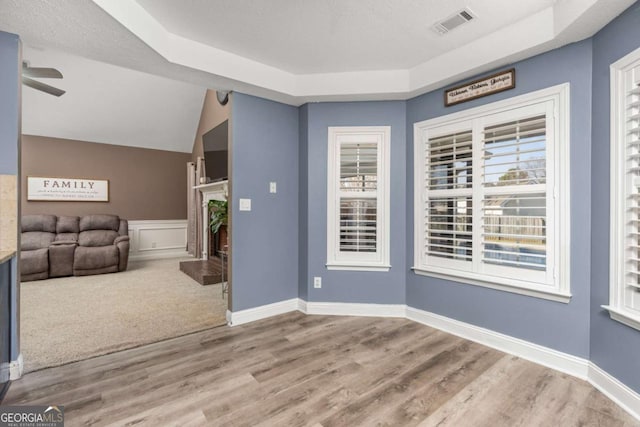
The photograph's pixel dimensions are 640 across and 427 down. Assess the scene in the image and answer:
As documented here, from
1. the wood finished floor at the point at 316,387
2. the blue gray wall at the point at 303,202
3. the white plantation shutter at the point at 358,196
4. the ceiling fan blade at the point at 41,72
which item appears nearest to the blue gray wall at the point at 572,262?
the wood finished floor at the point at 316,387

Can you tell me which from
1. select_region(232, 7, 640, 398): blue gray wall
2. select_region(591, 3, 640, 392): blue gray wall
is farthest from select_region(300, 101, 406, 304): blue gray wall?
select_region(591, 3, 640, 392): blue gray wall

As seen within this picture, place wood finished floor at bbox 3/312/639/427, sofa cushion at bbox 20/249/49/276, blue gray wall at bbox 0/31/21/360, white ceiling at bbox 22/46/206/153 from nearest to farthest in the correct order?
wood finished floor at bbox 3/312/639/427, blue gray wall at bbox 0/31/21/360, sofa cushion at bbox 20/249/49/276, white ceiling at bbox 22/46/206/153

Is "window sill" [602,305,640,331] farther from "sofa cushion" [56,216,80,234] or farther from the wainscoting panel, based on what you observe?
"sofa cushion" [56,216,80,234]

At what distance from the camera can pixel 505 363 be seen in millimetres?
2273

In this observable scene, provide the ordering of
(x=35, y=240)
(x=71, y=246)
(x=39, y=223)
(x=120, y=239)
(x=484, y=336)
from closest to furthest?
(x=484, y=336) < (x=71, y=246) < (x=35, y=240) < (x=39, y=223) < (x=120, y=239)

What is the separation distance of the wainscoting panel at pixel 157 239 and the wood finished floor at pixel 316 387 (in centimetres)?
463

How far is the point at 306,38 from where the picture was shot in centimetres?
249

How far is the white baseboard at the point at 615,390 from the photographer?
172cm

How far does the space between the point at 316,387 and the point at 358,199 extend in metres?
1.89

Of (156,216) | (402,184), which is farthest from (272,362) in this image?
(156,216)

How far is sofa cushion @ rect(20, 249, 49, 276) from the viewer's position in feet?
15.0

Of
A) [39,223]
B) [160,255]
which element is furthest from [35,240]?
[160,255]

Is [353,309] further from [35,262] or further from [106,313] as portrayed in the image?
[35,262]

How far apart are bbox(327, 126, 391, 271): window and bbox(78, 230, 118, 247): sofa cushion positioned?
4623mm
